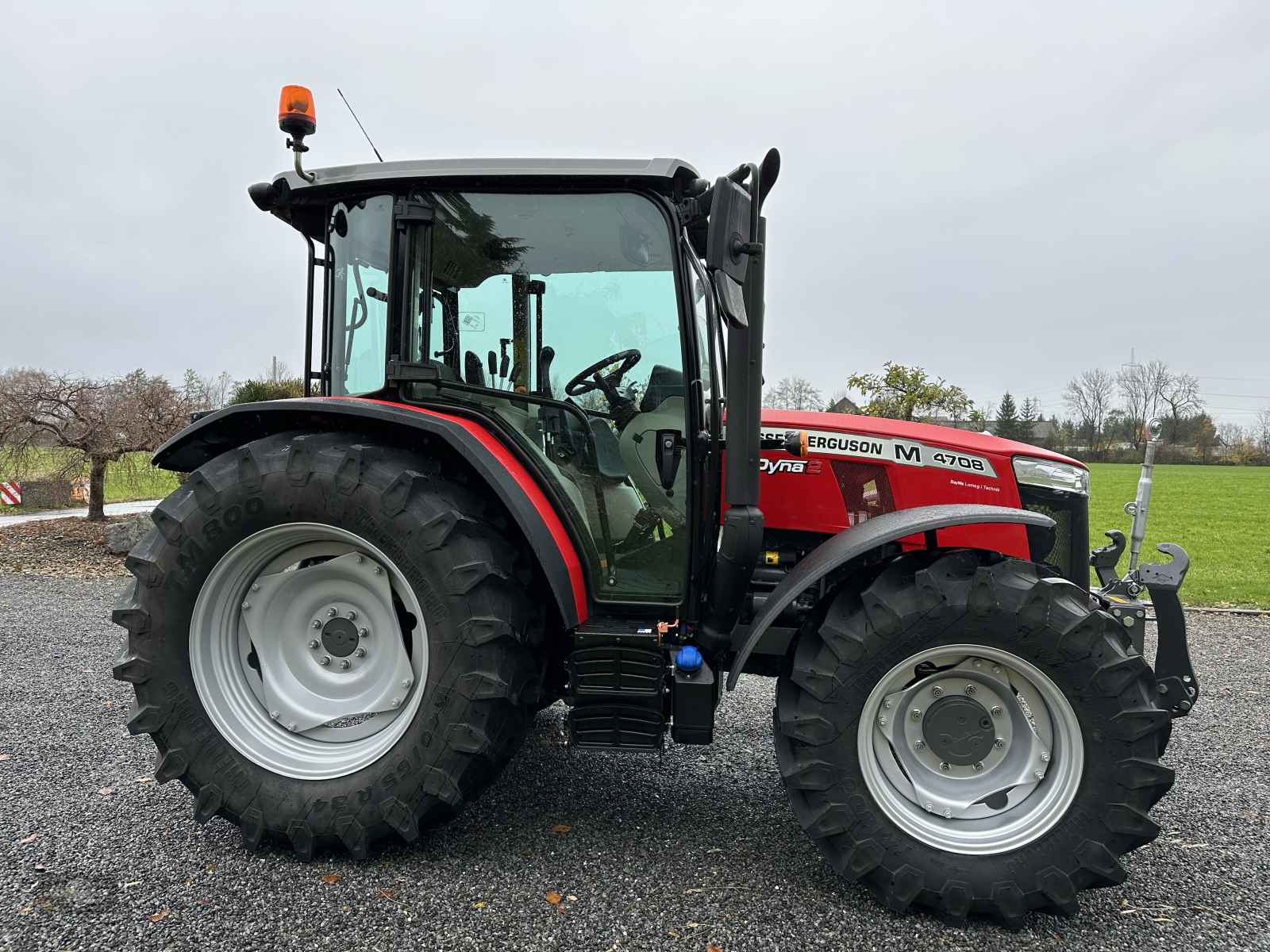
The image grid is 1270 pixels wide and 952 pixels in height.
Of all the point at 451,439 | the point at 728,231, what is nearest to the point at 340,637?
the point at 451,439

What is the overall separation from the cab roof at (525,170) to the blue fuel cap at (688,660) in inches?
61.3

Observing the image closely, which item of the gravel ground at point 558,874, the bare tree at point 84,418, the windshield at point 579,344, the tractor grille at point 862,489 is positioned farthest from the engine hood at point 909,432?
the bare tree at point 84,418

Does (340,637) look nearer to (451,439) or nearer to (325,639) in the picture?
(325,639)

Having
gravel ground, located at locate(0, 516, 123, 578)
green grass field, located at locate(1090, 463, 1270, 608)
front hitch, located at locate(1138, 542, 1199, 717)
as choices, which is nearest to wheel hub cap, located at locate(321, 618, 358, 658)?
front hitch, located at locate(1138, 542, 1199, 717)

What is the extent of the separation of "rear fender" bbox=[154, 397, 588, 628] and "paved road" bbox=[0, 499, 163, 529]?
10.4 metres

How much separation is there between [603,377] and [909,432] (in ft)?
4.01

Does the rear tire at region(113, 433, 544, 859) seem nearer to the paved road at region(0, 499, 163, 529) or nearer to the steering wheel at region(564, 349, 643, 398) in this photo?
the steering wheel at region(564, 349, 643, 398)

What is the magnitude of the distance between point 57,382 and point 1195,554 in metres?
17.7

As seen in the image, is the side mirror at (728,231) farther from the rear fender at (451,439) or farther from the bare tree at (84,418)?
the bare tree at (84,418)

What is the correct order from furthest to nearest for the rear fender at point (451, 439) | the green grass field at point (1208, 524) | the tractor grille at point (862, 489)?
the green grass field at point (1208, 524), the tractor grille at point (862, 489), the rear fender at point (451, 439)

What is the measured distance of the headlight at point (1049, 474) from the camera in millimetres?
2998

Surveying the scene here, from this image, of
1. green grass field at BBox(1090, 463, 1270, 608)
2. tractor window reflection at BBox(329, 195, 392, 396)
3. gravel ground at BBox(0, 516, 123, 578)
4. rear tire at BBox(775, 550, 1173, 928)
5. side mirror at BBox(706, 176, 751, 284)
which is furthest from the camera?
green grass field at BBox(1090, 463, 1270, 608)

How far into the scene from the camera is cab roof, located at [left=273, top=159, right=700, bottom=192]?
2.58 m

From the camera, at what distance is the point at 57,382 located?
10.4 meters
